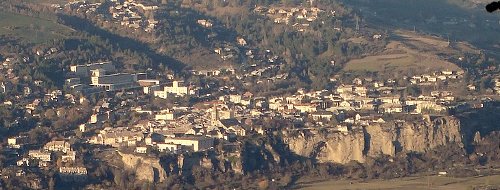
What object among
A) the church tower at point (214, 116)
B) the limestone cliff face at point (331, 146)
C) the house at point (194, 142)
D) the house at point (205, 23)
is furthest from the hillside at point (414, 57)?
the house at point (194, 142)

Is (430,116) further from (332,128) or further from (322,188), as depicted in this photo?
(322,188)

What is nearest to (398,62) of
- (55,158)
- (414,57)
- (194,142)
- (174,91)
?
(414,57)

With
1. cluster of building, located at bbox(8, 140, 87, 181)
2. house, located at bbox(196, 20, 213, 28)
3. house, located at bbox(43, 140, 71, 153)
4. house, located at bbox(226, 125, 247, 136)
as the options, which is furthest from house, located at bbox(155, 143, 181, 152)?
house, located at bbox(196, 20, 213, 28)

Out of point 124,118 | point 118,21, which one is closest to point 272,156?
point 124,118

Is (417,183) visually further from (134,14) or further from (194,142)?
(134,14)

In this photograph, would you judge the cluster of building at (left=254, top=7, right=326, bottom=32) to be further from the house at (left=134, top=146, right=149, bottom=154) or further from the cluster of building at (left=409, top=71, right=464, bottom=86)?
the house at (left=134, top=146, right=149, bottom=154)

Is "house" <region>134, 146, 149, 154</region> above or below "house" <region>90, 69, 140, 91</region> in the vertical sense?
above
